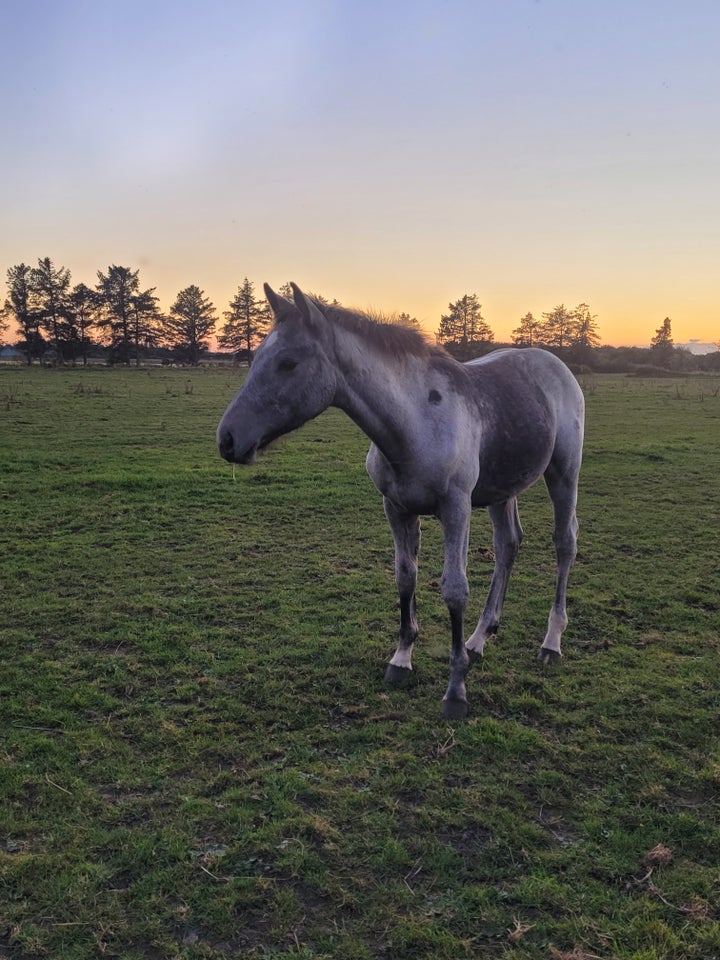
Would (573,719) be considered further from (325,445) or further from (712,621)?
(325,445)

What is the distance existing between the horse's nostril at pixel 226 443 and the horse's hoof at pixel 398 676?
2.10 metres

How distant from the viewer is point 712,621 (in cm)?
527

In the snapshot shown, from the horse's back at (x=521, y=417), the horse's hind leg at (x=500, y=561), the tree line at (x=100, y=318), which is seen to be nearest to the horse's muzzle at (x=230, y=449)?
the horse's back at (x=521, y=417)

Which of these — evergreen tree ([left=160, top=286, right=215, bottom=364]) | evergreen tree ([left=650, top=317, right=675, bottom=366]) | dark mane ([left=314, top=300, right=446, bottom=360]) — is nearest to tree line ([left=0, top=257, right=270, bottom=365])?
evergreen tree ([left=160, top=286, right=215, bottom=364])

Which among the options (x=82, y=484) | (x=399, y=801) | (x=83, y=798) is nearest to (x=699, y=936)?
(x=399, y=801)

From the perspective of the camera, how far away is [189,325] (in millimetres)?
72812

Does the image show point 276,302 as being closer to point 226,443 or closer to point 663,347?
point 226,443

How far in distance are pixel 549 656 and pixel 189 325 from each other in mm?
74899

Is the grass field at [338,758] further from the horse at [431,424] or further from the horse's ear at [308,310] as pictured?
the horse's ear at [308,310]

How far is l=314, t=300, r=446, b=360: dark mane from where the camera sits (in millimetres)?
3518

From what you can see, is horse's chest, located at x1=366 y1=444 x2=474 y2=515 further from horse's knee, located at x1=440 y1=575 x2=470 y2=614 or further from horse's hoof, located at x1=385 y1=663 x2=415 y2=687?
horse's hoof, located at x1=385 y1=663 x2=415 y2=687

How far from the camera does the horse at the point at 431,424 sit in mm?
3281

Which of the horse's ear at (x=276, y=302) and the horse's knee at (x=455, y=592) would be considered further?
the horse's knee at (x=455, y=592)

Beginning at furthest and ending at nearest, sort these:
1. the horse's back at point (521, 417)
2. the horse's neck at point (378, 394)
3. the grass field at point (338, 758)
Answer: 1. the horse's back at point (521, 417)
2. the horse's neck at point (378, 394)
3. the grass field at point (338, 758)
